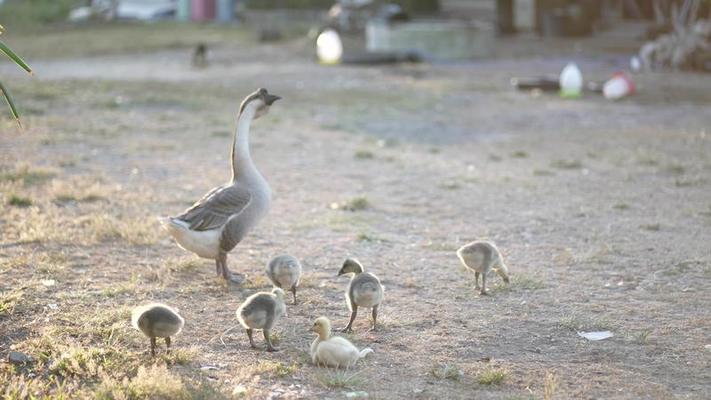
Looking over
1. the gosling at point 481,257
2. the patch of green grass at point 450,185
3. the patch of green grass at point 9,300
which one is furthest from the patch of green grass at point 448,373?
the patch of green grass at point 450,185

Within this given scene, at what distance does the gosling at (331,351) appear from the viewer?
213 inches

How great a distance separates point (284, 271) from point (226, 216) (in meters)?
0.71

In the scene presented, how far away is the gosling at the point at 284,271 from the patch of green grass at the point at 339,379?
1313 millimetres

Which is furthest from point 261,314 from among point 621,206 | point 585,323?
point 621,206

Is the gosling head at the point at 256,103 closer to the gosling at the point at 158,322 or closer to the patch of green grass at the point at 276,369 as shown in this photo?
the gosling at the point at 158,322

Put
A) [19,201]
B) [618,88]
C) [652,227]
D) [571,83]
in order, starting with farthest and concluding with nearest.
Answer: [571,83] → [618,88] → [19,201] → [652,227]

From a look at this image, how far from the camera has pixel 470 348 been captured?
5863 mm

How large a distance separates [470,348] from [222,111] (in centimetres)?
1131

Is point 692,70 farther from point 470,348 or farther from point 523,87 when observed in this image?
point 470,348

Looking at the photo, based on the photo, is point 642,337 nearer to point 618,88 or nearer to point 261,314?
point 261,314

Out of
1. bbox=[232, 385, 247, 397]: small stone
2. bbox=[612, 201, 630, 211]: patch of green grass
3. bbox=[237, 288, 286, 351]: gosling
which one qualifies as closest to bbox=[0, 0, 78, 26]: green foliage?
bbox=[612, 201, 630, 211]: patch of green grass

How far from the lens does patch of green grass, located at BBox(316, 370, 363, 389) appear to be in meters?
5.16

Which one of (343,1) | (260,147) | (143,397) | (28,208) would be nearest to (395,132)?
(260,147)

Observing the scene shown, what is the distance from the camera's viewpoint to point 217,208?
7047 millimetres
